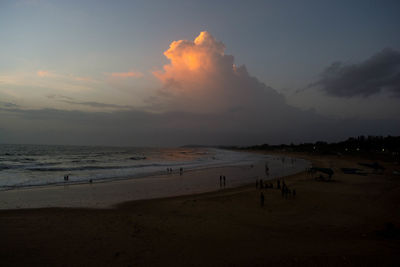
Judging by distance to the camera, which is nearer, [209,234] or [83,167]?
[209,234]

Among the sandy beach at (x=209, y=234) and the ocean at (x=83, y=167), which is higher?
the sandy beach at (x=209, y=234)

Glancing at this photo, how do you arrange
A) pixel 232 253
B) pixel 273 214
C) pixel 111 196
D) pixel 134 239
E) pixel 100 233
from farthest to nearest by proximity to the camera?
pixel 111 196
pixel 273 214
pixel 100 233
pixel 134 239
pixel 232 253

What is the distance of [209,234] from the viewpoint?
1052 centimetres

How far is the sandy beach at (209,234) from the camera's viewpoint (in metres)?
8.02

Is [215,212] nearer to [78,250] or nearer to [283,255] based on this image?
[283,255]

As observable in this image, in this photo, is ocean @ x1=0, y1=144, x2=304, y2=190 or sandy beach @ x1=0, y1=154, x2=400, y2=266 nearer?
sandy beach @ x1=0, y1=154, x2=400, y2=266

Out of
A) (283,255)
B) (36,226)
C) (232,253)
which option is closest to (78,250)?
(36,226)

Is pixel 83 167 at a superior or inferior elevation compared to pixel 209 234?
inferior

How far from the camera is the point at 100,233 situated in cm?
1076

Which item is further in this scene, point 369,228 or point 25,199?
point 25,199

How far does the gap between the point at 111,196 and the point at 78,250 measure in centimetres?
1216

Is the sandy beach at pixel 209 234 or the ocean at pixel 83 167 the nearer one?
the sandy beach at pixel 209 234

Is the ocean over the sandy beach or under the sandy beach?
under

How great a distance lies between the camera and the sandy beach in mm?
8023
